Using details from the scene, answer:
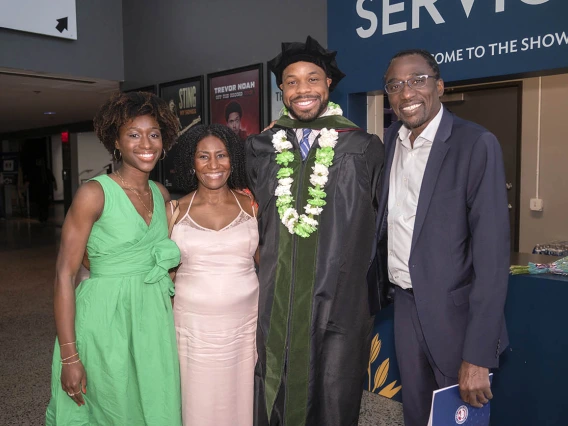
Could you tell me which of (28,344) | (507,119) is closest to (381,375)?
(28,344)

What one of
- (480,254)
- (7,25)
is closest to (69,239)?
(480,254)

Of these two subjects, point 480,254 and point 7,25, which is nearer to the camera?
point 480,254

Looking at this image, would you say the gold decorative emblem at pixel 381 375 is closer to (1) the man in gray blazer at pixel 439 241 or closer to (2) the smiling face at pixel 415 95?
(1) the man in gray blazer at pixel 439 241

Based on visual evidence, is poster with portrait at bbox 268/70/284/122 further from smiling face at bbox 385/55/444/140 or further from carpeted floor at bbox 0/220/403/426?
carpeted floor at bbox 0/220/403/426

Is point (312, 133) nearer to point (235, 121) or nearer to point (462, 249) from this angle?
point (462, 249)

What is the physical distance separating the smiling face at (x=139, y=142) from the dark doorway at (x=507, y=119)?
425 cm

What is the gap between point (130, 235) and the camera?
211cm

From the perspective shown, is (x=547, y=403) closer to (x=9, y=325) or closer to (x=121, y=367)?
(x=121, y=367)

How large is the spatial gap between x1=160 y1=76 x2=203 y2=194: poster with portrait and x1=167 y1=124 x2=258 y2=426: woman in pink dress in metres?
2.42

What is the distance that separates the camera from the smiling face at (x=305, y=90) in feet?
7.22

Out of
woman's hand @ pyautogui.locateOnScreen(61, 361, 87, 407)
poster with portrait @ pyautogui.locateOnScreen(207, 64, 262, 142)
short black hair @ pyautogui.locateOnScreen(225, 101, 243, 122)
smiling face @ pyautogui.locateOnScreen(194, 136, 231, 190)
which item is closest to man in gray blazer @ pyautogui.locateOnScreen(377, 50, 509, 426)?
smiling face @ pyautogui.locateOnScreen(194, 136, 231, 190)

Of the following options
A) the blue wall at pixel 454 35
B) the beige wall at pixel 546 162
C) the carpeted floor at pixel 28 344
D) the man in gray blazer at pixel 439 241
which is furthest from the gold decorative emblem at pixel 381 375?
the beige wall at pixel 546 162

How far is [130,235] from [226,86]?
2.62 m

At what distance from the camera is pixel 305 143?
227 cm
